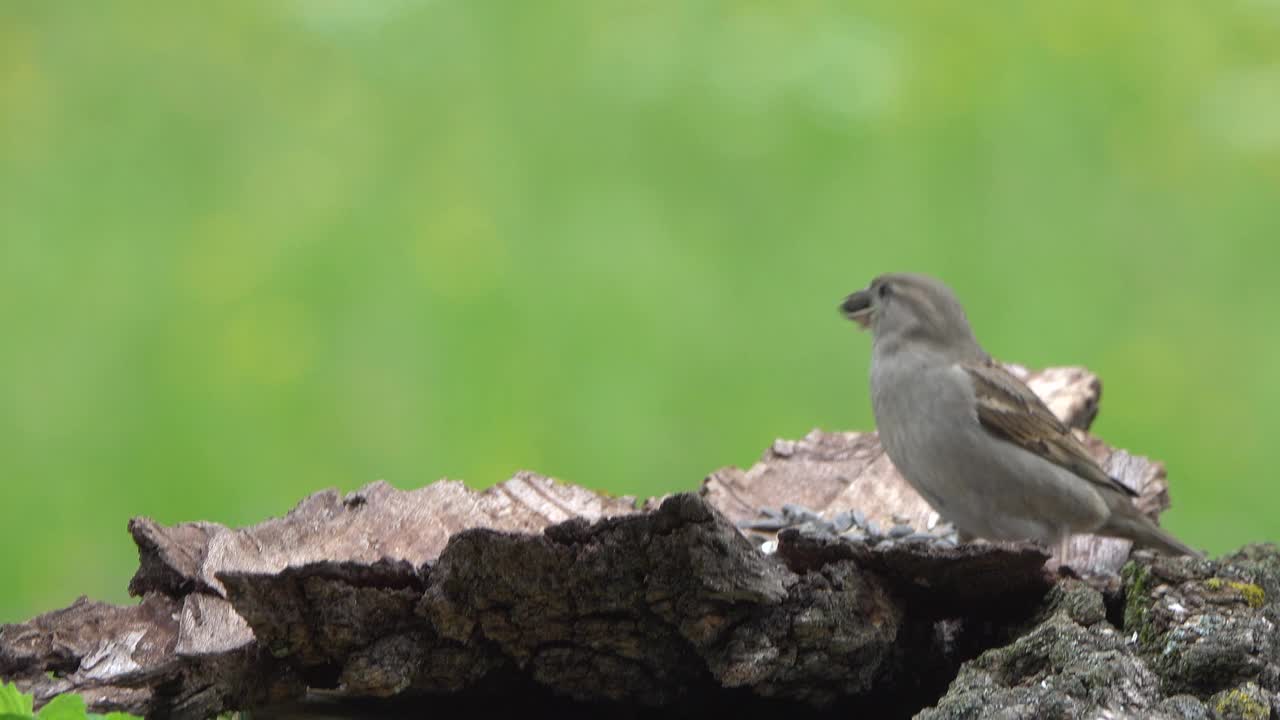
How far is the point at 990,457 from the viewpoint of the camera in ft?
11.1

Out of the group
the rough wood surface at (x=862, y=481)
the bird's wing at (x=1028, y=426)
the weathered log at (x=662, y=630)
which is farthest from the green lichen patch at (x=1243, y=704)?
the bird's wing at (x=1028, y=426)

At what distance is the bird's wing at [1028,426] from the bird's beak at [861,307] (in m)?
0.32

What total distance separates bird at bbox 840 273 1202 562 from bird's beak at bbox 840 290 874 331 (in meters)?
0.17

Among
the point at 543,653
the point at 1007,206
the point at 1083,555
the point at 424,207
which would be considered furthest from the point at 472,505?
the point at 1007,206

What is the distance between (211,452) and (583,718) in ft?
7.77

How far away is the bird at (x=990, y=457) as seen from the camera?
133 inches

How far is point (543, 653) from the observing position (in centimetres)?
209

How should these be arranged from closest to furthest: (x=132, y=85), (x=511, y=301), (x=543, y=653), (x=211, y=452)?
(x=543, y=653), (x=211, y=452), (x=511, y=301), (x=132, y=85)

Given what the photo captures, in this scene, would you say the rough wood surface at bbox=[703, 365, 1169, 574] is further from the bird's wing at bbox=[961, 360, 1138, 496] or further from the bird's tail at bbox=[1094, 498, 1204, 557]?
the bird's wing at bbox=[961, 360, 1138, 496]

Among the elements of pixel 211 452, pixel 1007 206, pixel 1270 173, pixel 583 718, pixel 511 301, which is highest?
pixel 1270 173

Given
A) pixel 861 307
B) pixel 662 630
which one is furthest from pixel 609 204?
pixel 662 630

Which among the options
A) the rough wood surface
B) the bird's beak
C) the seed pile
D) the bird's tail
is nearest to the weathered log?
the seed pile

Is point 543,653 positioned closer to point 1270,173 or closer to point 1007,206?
point 1007,206

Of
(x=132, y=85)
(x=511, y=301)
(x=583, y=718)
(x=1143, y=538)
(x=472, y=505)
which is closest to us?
(x=583, y=718)
